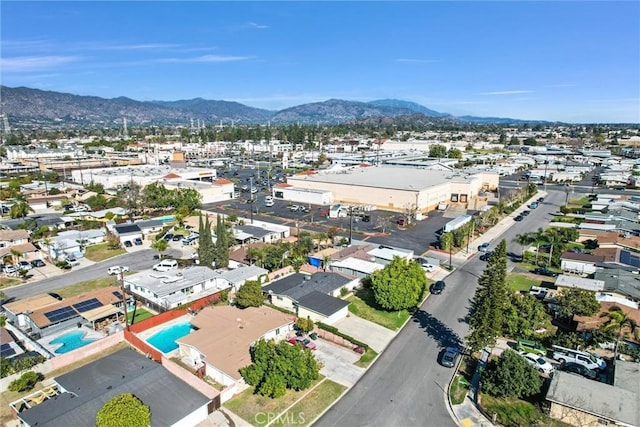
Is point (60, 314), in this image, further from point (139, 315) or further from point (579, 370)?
point (579, 370)

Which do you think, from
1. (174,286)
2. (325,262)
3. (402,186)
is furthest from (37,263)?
(402,186)

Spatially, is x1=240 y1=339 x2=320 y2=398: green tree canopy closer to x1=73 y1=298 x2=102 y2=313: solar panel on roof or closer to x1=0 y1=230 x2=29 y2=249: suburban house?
x1=73 y1=298 x2=102 y2=313: solar panel on roof

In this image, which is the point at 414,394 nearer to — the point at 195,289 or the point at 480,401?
the point at 480,401

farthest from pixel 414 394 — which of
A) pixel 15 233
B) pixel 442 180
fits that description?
pixel 442 180

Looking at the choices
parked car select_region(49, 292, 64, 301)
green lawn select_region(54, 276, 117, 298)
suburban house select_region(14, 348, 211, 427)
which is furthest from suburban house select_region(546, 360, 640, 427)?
green lawn select_region(54, 276, 117, 298)

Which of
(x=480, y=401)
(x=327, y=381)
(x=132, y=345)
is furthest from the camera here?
(x=132, y=345)
